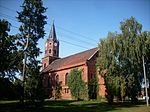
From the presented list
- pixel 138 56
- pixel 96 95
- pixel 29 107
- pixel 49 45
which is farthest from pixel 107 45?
pixel 49 45

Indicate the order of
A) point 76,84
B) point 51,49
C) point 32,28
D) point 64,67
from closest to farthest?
point 32,28 < point 76,84 < point 64,67 < point 51,49

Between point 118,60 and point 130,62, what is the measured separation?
205 cm

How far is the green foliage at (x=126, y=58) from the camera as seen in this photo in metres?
33.4

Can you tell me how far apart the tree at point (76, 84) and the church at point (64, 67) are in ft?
3.41

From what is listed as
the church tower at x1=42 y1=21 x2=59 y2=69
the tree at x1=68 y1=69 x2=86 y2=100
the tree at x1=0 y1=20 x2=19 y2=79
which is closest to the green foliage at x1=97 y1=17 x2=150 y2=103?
the tree at x1=68 y1=69 x2=86 y2=100

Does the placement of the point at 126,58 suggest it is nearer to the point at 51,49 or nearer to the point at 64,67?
the point at 64,67

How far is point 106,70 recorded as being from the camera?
118 feet

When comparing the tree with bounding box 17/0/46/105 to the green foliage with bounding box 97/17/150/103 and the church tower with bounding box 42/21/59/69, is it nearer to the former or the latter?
the green foliage with bounding box 97/17/150/103

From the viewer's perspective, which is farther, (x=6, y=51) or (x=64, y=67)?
(x=64, y=67)

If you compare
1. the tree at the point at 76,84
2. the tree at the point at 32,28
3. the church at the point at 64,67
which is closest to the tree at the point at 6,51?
the tree at the point at 32,28

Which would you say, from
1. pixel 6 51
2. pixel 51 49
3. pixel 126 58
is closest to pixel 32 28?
pixel 6 51

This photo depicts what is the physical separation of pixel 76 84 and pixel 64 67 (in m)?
7.40

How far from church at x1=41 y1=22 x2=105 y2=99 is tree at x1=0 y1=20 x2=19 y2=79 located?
32.3 ft

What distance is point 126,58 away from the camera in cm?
3388
